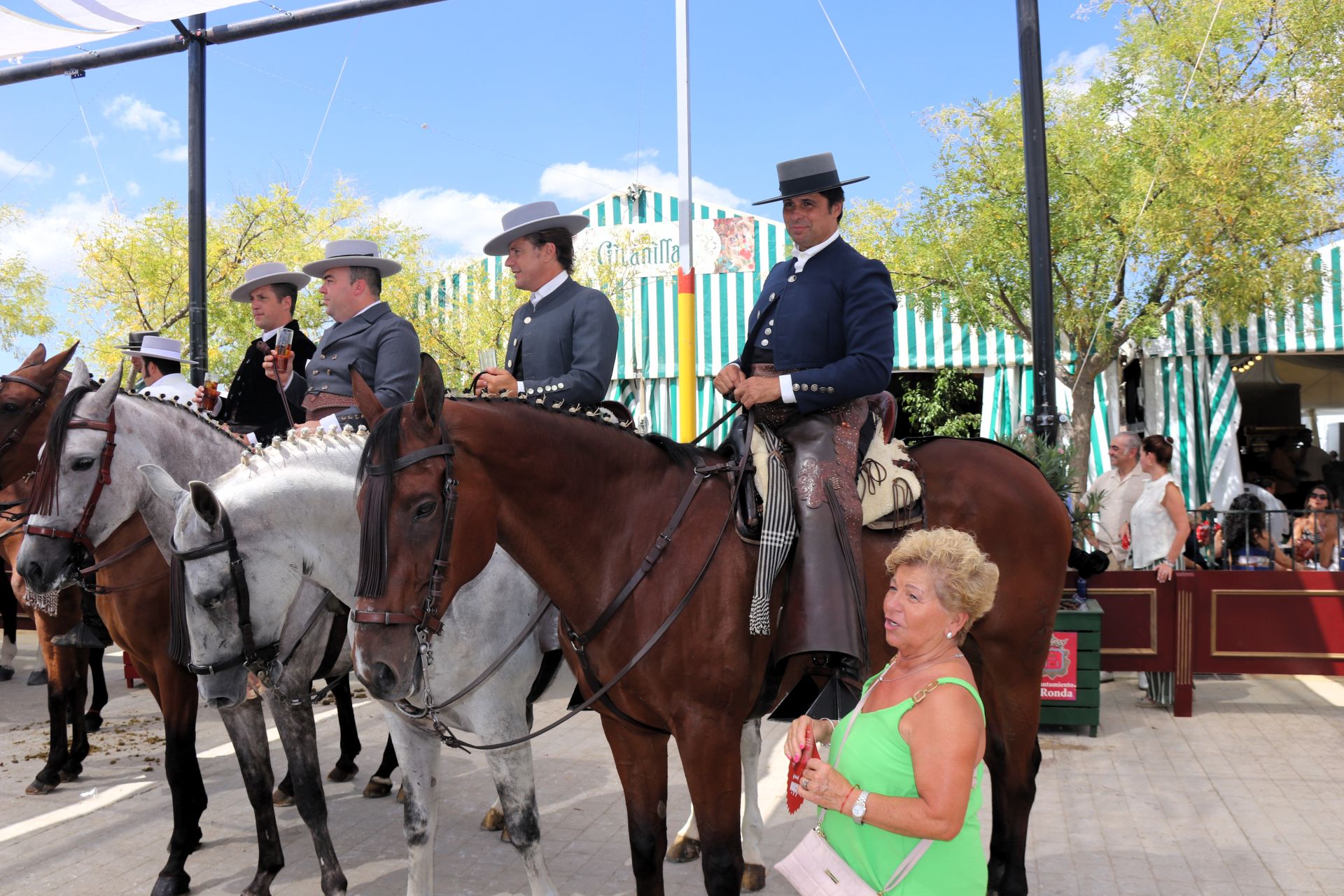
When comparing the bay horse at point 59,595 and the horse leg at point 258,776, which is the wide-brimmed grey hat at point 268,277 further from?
the horse leg at point 258,776

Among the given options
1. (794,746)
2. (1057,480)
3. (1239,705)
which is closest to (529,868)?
(794,746)

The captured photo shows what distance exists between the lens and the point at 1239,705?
26.7 feet

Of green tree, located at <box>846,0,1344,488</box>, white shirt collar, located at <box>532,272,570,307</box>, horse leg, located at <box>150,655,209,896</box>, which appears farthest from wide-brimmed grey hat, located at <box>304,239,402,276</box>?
green tree, located at <box>846,0,1344,488</box>

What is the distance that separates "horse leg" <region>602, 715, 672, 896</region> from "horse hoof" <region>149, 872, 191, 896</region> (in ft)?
8.08

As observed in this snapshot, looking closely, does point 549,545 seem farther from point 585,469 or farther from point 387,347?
point 387,347

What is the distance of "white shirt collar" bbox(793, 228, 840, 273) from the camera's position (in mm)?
3539

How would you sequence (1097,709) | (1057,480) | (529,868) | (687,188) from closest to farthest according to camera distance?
(529,868) < (1057,480) < (1097,709) < (687,188)

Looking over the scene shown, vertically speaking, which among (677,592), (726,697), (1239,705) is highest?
(677,592)

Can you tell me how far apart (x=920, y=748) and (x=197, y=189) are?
29.7 ft

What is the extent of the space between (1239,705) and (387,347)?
757cm

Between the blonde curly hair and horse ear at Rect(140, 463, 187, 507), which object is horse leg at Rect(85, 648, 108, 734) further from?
the blonde curly hair

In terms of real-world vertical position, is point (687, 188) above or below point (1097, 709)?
above

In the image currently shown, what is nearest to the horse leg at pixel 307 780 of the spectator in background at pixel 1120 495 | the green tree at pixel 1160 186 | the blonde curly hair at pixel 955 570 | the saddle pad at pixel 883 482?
the saddle pad at pixel 883 482

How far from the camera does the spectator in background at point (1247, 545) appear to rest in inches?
361
